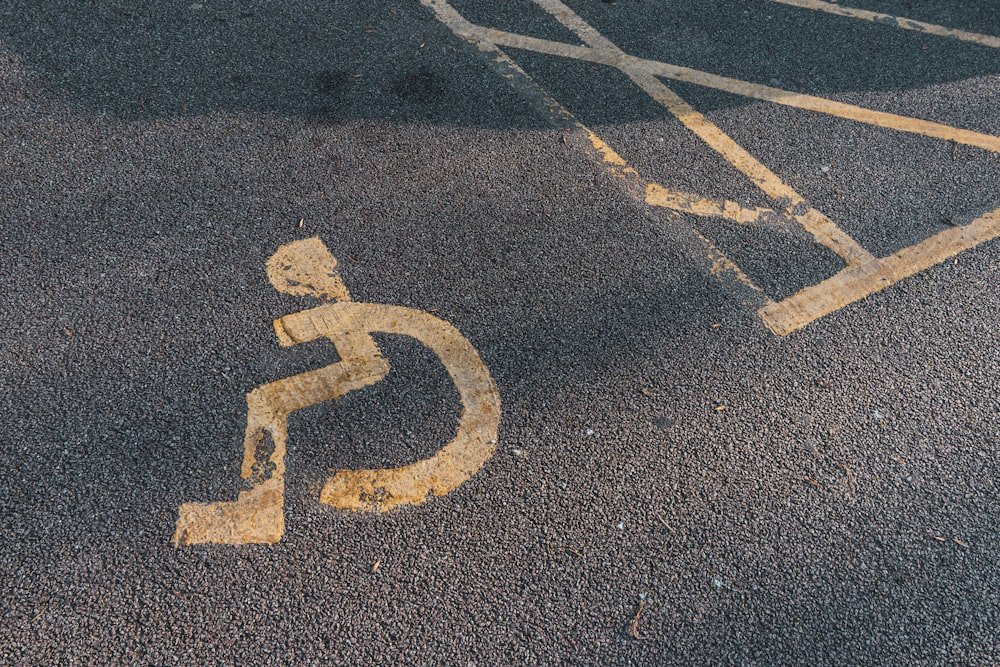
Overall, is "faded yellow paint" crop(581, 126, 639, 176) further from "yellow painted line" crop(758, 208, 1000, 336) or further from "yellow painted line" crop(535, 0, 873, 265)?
"yellow painted line" crop(758, 208, 1000, 336)

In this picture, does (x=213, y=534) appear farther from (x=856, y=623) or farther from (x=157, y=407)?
(x=856, y=623)

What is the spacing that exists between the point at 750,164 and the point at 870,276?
94cm

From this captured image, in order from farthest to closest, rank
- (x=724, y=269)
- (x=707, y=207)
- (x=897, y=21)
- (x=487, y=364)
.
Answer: (x=897, y=21), (x=707, y=207), (x=724, y=269), (x=487, y=364)

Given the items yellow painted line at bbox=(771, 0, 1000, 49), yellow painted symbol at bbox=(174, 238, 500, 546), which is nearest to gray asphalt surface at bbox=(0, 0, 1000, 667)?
yellow painted symbol at bbox=(174, 238, 500, 546)

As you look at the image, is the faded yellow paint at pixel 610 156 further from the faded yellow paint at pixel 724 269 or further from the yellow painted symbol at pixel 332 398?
the yellow painted symbol at pixel 332 398

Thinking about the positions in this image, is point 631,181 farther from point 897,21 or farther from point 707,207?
point 897,21

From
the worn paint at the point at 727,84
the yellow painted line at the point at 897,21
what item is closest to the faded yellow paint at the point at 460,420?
the worn paint at the point at 727,84

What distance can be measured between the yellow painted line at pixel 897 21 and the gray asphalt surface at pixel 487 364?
2.31ft

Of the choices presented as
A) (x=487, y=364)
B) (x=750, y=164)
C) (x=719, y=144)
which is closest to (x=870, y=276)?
(x=750, y=164)

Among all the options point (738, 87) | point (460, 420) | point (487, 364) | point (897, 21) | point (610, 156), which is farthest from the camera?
point (897, 21)

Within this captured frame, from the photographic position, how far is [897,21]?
5.22 meters

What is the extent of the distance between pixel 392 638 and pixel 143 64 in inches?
149

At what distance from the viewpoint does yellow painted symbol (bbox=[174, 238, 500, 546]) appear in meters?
2.43

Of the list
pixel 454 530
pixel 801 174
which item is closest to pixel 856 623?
pixel 454 530
